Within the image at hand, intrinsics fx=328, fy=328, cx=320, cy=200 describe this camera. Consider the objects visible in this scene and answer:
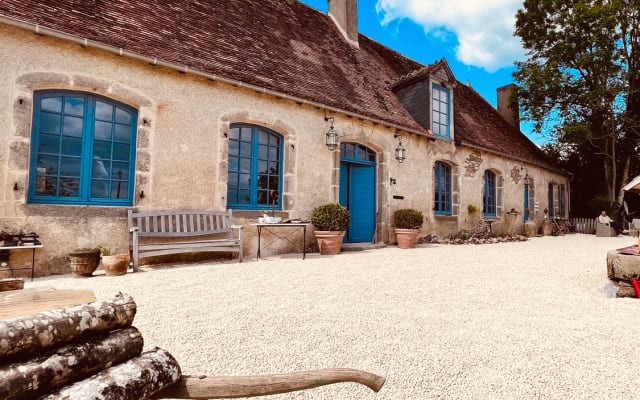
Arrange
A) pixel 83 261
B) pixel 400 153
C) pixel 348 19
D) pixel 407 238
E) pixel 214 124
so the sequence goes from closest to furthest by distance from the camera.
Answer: pixel 83 261 → pixel 214 124 → pixel 407 238 → pixel 400 153 → pixel 348 19

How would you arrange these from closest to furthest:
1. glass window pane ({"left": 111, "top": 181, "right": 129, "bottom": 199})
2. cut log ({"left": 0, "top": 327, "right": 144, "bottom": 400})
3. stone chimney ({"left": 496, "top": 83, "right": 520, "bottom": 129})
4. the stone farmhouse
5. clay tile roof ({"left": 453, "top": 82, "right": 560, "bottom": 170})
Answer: cut log ({"left": 0, "top": 327, "right": 144, "bottom": 400}) < the stone farmhouse < glass window pane ({"left": 111, "top": 181, "right": 129, "bottom": 199}) < clay tile roof ({"left": 453, "top": 82, "right": 560, "bottom": 170}) < stone chimney ({"left": 496, "top": 83, "right": 520, "bottom": 129})

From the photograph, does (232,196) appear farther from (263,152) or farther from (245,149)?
(263,152)

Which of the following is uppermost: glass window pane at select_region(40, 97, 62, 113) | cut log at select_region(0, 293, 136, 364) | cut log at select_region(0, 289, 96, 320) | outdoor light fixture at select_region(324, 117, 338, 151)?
outdoor light fixture at select_region(324, 117, 338, 151)

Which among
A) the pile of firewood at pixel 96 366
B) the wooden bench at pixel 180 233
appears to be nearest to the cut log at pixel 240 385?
the pile of firewood at pixel 96 366

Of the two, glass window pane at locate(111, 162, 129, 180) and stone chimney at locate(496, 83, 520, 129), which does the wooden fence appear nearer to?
stone chimney at locate(496, 83, 520, 129)

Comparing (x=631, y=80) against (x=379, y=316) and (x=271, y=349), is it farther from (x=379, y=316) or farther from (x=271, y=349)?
(x=271, y=349)

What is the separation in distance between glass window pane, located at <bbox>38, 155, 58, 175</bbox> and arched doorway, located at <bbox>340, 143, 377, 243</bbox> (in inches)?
215

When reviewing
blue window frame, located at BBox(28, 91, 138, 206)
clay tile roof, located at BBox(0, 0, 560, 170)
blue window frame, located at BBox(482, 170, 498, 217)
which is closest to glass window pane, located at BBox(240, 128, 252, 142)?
clay tile roof, located at BBox(0, 0, 560, 170)

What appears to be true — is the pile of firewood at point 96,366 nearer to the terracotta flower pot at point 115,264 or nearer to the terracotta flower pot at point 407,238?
the terracotta flower pot at point 115,264

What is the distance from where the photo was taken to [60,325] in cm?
95

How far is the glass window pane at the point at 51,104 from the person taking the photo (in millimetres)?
4457

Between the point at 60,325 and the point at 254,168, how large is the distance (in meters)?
5.47

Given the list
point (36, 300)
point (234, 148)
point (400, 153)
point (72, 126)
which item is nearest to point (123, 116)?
point (72, 126)

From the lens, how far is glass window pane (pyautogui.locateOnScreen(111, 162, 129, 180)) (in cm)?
496
